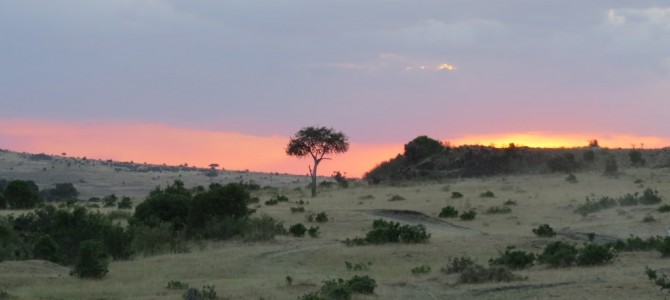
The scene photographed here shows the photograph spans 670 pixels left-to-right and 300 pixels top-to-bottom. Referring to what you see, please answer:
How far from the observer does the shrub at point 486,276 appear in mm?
16766

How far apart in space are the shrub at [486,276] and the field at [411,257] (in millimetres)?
223

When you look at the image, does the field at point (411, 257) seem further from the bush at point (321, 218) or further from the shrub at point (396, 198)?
the shrub at point (396, 198)

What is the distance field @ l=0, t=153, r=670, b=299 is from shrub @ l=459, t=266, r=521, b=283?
0.22m

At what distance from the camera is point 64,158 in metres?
117

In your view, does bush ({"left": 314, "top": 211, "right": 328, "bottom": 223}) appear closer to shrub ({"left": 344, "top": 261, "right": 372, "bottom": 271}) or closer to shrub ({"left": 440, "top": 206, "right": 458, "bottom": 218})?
shrub ({"left": 440, "top": 206, "right": 458, "bottom": 218})

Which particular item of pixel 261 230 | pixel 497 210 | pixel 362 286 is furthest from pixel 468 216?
pixel 362 286

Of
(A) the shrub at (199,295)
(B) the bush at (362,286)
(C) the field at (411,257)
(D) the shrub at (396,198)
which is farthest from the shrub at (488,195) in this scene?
(A) the shrub at (199,295)

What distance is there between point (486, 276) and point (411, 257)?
227 inches

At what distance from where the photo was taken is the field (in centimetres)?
1588

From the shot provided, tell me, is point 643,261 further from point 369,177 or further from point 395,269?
point 369,177

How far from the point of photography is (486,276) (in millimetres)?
16844

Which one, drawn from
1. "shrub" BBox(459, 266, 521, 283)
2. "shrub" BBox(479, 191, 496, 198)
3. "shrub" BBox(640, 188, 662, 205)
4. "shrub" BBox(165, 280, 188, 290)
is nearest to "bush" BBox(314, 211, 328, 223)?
"shrub" BBox(479, 191, 496, 198)

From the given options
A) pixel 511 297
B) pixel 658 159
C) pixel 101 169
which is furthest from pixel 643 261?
pixel 101 169

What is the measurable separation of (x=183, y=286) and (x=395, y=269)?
5.89 metres
